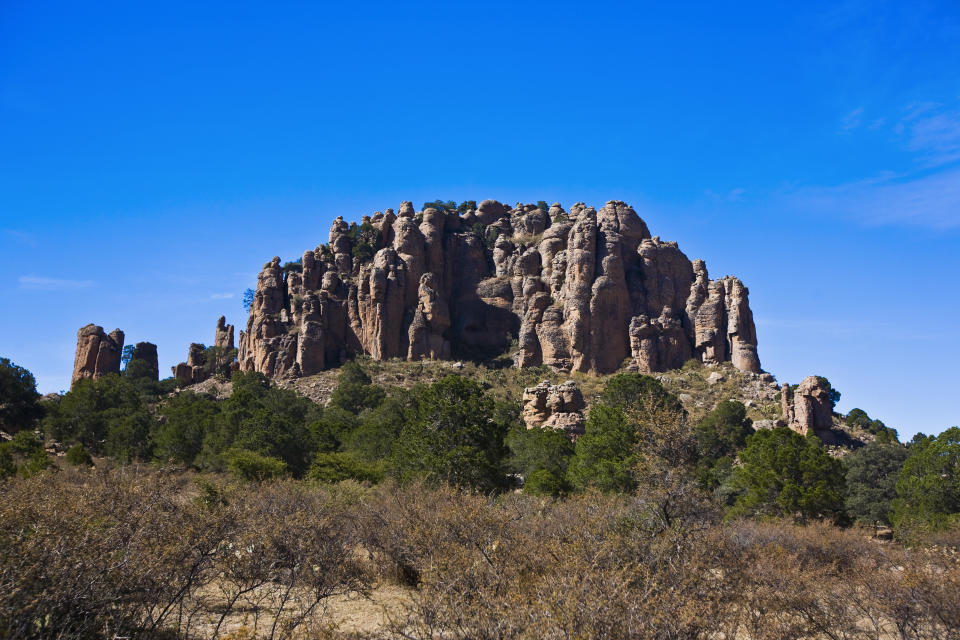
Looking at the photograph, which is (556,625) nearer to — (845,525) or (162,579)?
(162,579)

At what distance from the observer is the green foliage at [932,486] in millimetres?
33963

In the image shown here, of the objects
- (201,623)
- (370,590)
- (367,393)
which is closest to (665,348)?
(367,393)

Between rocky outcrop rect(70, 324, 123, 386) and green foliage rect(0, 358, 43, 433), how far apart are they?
22.4 metres

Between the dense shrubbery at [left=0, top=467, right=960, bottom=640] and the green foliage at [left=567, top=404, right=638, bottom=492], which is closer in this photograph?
the dense shrubbery at [left=0, top=467, right=960, bottom=640]

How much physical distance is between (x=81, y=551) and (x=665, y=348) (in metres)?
78.5

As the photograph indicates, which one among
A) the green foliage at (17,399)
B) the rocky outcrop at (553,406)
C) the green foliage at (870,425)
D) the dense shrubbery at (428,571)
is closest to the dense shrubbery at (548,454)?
the rocky outcrop at (553,406)

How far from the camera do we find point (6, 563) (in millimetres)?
10008

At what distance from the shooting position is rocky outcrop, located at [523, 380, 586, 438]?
51.3 metres

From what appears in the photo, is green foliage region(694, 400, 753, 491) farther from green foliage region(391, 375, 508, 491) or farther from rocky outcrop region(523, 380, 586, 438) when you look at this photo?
green foliage region(391, 375, 508, 491)

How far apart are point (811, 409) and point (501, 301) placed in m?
47.6

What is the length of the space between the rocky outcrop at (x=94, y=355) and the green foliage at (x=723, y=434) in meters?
74.8

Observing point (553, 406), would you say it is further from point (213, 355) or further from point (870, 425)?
point (213, 355)

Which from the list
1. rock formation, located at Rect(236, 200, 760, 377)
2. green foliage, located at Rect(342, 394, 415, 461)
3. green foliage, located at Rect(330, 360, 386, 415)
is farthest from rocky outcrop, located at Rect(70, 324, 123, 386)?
green foliage, located at Rect(342, 394, 415, 461)

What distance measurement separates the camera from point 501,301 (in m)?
97.8
